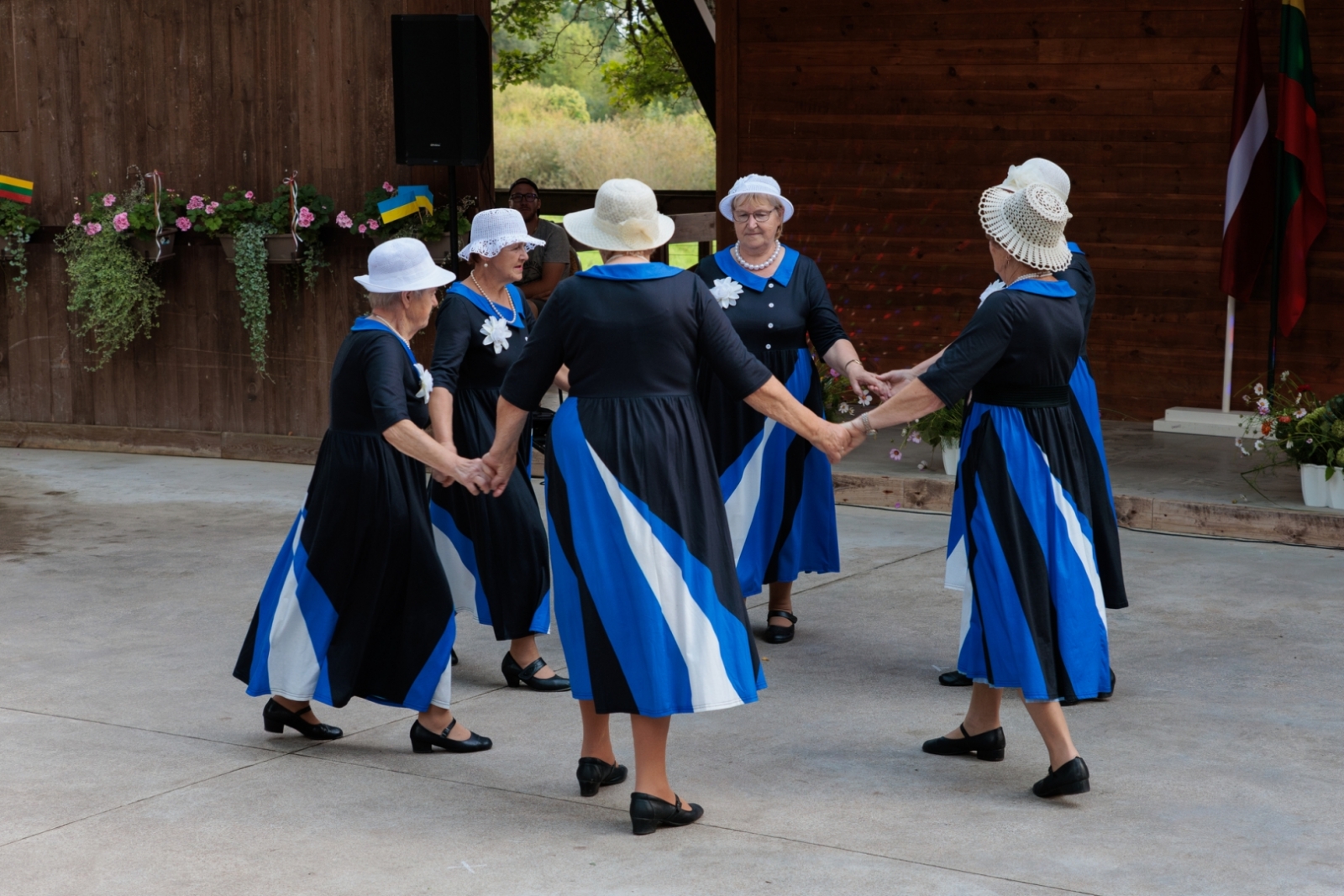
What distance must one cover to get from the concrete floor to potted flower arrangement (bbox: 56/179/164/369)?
3.59 metres

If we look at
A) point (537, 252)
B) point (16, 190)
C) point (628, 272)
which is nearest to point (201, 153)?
point (16, 190)

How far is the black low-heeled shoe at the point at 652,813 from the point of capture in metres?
3.58

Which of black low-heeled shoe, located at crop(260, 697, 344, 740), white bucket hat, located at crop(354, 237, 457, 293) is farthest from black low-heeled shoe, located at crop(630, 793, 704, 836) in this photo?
white bucket hat, located at crop(354, 237, 457, 293)

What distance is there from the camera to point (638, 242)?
363 centimetres

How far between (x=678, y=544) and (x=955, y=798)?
0.93 metres

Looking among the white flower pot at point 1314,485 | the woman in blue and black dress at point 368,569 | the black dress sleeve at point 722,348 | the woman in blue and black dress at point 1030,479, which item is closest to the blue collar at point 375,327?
the woman in blue and black dress at point 368,569

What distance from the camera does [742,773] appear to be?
158 inches

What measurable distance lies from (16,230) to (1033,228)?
7.45m

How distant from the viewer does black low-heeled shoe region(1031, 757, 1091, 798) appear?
3.71m

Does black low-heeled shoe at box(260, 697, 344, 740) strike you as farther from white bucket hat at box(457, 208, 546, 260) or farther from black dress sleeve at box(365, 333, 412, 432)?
white bucket hat at box(457, 208, 546, 260)

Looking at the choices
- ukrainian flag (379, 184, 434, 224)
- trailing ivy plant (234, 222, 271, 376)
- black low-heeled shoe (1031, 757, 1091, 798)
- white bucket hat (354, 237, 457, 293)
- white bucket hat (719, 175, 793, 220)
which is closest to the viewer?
black low-heeled shoe (1031, 757, 1091, 798)

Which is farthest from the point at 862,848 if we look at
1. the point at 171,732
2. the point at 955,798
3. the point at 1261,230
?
the point at 1261,230

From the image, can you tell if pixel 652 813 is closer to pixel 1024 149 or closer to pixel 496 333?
pixel 496 333

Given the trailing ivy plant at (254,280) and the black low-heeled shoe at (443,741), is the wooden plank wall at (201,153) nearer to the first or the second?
the trailing ivy plant at (254,280)
